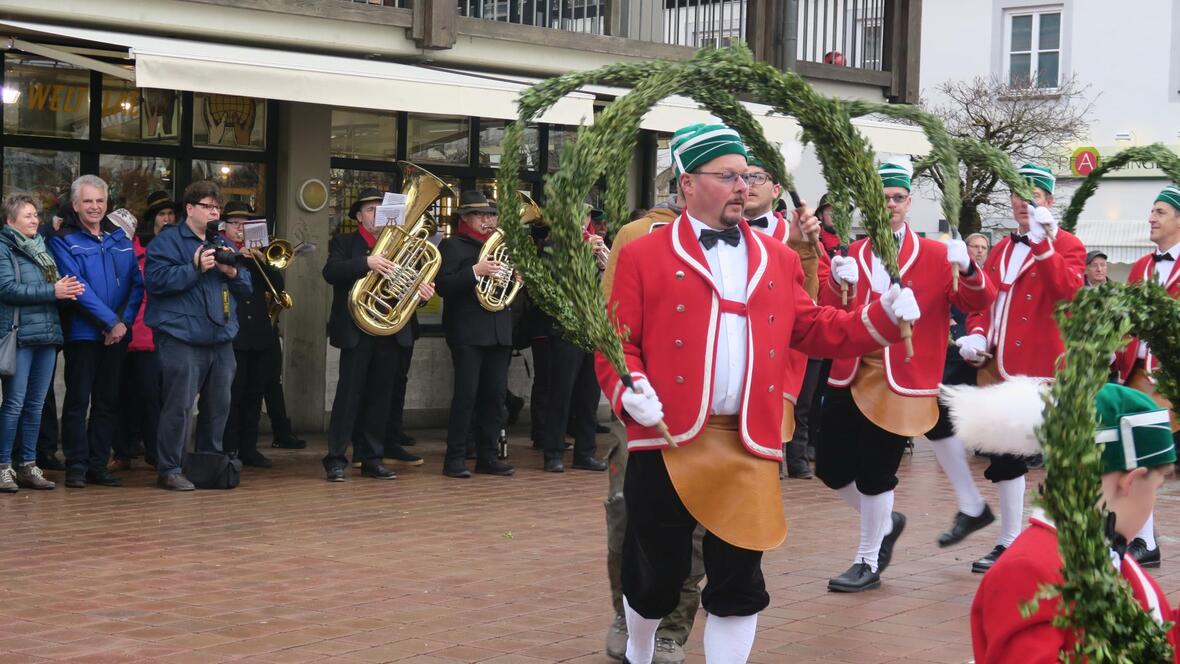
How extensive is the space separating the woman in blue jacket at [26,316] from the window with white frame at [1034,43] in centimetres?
2575

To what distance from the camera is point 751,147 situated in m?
5.71

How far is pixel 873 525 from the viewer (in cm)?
737

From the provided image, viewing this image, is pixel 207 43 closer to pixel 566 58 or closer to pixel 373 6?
pixel 373 6

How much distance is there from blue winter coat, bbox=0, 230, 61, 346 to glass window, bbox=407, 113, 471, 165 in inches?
190

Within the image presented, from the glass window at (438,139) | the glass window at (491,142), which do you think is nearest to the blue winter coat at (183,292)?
the glass window at (438,139)

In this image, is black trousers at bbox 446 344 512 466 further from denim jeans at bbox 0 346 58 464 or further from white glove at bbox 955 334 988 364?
white glove at bbox 955 334 988 364

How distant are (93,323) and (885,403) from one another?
5.61 meters

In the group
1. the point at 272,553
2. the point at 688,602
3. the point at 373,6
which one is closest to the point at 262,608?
the point at 272,553

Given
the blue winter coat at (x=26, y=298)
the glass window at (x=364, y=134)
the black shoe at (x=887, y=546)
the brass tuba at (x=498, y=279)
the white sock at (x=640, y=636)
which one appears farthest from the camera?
the glass window at (x=364, y=134)

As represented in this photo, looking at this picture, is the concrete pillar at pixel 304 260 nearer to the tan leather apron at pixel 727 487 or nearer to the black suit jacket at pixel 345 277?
the black suit jacket at pixel 345 277

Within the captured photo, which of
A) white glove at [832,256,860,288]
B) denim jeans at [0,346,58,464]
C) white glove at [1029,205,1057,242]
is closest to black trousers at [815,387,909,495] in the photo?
white glove at [1029,205,1057,242]

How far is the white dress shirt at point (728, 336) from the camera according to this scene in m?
4.92

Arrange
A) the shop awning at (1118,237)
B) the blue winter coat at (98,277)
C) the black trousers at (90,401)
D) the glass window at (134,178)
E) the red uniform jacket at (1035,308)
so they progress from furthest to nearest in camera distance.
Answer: the shop awning at (1118,237), the glass window at (134,178), the black trousers at (90,401), the blue winter coat at (98,277), the red uniform jacket at (1035,308)

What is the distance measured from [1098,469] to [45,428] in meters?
9.46
